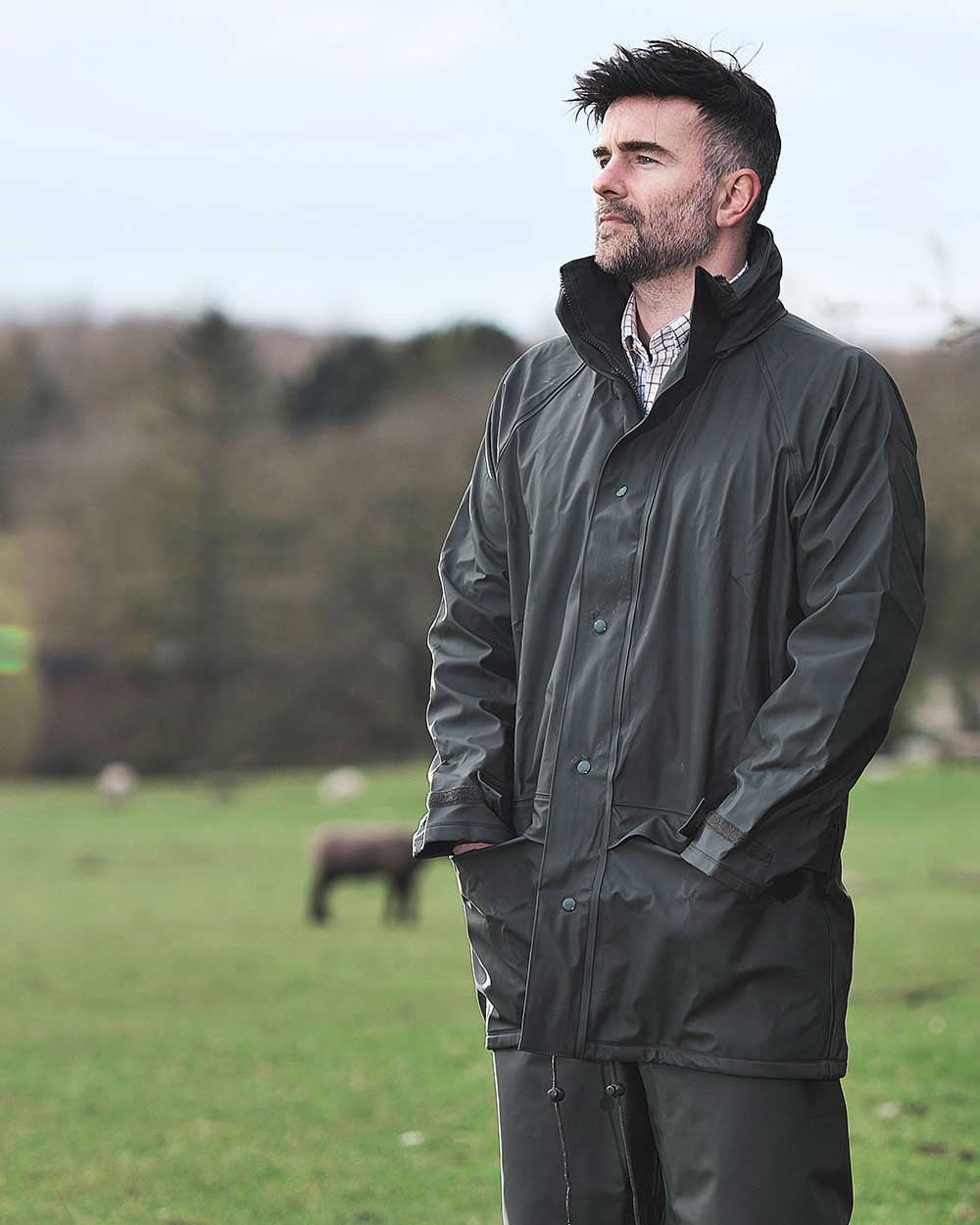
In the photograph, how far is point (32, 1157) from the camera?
227 inches

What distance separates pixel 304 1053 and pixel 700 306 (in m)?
6.62

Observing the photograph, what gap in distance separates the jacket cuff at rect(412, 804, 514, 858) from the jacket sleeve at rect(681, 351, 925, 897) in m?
0.34

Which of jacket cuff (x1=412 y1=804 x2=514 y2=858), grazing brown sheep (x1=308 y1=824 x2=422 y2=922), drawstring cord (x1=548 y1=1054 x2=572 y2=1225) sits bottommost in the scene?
grazing brown sheep (x1=308 y1=824 x2=422 y2=922)

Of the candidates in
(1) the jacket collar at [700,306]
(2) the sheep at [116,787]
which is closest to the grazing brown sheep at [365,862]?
(1) the jacket collar at [700,306]

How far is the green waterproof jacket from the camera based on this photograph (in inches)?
91.4

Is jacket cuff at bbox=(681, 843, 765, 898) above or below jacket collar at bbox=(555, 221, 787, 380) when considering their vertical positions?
below

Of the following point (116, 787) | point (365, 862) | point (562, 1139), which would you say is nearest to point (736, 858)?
point (562, 1139)

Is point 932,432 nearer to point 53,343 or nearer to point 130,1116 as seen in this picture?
point 130,1116

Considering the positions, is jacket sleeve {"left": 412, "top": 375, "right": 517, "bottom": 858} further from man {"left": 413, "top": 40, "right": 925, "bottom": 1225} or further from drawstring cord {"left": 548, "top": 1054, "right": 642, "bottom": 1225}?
drawstring cord {"left": 548, "top": 1054, "right": 642, "bottom": 1225}

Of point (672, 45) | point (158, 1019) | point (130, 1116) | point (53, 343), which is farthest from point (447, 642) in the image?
point (53, 343)

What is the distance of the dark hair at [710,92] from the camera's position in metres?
2.54

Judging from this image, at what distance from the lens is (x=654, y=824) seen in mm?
2426

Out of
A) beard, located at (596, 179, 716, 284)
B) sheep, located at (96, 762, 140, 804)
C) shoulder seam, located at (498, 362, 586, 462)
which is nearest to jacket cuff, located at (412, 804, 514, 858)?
shoulder seam, located at (498, 362, 586, 462)

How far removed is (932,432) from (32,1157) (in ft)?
79.9
